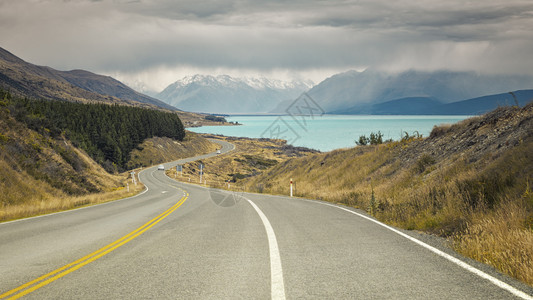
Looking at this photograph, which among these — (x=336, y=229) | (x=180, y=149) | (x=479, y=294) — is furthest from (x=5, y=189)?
(x=180, y=149)

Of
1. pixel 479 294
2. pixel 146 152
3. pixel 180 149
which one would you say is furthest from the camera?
pixel 180 149

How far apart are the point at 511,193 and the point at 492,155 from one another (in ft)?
14.3

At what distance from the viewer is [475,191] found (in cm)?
900

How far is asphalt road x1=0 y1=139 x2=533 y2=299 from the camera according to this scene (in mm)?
4238

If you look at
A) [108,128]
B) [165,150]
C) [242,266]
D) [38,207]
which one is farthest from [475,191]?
[165,150]

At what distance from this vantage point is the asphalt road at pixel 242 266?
4238mm

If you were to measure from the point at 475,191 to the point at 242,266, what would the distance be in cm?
694

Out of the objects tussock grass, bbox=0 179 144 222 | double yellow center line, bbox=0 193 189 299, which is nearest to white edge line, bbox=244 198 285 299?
double yellow center line, bbox=0 193 189 299

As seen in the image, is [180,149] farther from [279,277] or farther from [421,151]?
[279,277]

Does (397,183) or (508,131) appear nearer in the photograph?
(508,131)

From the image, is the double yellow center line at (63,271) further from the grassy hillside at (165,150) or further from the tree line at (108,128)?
the grassy hillside at (165,150)

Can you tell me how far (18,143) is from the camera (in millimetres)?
24359

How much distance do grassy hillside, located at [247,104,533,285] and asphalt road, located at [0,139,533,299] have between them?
704 millimetres

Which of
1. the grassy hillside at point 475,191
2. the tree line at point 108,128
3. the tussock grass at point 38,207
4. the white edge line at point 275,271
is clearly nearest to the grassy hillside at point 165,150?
the tree line at point 108,128
